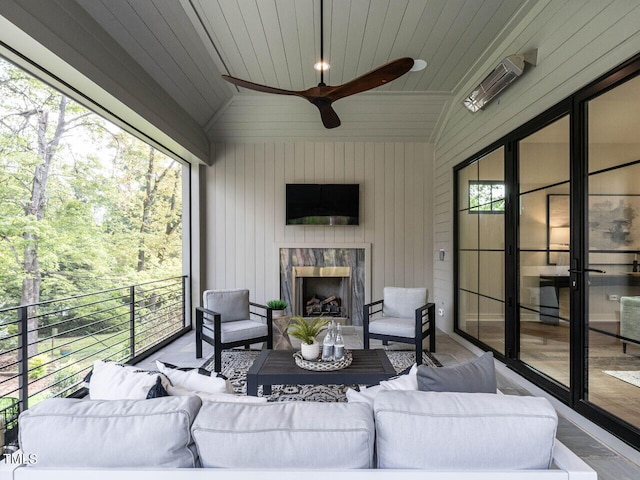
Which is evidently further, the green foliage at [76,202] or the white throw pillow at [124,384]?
the green foliage at [76,202]

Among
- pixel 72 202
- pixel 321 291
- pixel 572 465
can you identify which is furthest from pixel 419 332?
pixel 72 202

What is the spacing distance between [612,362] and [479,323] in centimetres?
177

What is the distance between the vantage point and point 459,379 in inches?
52.6

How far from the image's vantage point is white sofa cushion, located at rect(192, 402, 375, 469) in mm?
1011

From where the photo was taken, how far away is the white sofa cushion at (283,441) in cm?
101

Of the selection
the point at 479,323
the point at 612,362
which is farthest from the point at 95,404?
the point at 479,323

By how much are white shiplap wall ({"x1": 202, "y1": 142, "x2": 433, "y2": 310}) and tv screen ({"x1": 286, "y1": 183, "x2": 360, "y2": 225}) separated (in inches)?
6.0

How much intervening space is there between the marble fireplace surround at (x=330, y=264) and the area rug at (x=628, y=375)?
330 cm

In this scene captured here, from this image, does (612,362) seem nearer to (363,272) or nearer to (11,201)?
(363,272)

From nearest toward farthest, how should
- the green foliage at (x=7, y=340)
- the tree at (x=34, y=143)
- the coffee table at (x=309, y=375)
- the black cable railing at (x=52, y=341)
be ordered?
1. the black cable railing at (x=52, y=341)
2. the coffee table at (x=309, y=375)
3. the green foliage at (x=7, y=340)
4. the tree at (x=34, y=143)

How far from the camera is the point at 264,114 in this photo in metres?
4.91

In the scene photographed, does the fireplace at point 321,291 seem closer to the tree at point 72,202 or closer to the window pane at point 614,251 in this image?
the tree at point 72,202

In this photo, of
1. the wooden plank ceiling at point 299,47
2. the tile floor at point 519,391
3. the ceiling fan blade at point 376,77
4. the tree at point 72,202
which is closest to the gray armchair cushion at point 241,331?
the tile floor at point 519,391

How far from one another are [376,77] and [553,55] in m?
1.41
